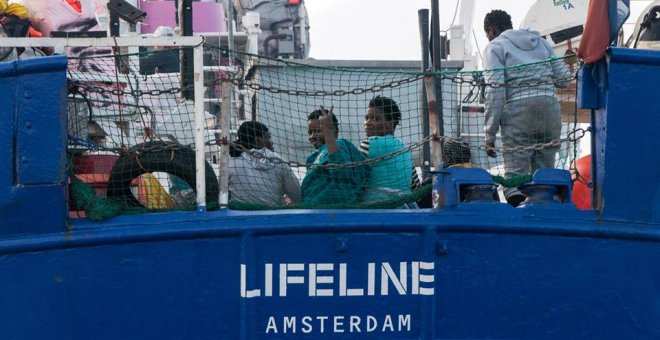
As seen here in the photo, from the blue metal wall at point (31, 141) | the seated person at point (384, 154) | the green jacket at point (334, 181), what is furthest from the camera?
the seated person at point (384, 154)

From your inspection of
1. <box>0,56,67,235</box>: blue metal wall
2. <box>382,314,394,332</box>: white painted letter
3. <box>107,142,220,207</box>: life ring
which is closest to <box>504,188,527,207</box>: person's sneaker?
<box>382,314,394,332</box>: white painted letter

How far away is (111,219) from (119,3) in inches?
87.1

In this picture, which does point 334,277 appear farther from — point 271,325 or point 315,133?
point 315,133

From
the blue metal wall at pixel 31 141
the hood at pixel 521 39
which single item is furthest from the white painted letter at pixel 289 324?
the hood at pixel 521 39

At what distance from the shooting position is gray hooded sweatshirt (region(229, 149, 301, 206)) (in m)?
5.70

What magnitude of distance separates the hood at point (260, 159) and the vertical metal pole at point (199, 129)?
400 mm

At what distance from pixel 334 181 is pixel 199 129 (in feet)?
2.74

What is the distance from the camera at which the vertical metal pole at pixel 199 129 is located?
16.8 ft

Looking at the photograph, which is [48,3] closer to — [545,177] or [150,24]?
[150,24]

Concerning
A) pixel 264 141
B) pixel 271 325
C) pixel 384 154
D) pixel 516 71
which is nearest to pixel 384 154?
pixel 384 154

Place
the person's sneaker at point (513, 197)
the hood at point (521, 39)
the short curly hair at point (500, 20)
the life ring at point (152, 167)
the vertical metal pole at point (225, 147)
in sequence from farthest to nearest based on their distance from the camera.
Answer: the short curly hair at point (500, 20) → the hood at point (521, 39) → the person's sneaker at point (513, 197) → the life ring at point (152, 167) → the vertical metal pole at point (225, 147)

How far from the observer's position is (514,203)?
20.0 ft

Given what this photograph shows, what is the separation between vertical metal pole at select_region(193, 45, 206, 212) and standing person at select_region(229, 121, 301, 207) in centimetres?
48

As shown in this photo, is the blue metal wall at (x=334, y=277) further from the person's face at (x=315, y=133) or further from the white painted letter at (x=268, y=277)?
the person's face at (x=315, y=133)
